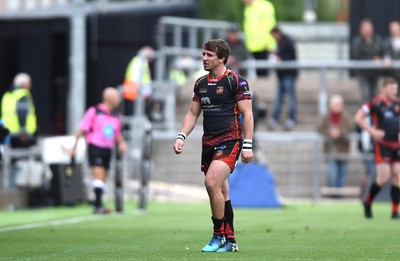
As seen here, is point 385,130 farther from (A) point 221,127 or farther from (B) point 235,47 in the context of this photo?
(B) point 235,47

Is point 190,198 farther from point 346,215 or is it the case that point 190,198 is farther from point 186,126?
point 186,126

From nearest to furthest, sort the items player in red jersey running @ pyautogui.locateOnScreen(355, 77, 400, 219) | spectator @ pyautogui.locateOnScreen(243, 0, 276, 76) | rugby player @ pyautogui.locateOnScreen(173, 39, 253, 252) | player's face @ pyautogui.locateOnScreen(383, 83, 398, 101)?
rugby player @ pyautogui.locateOnScreen(173, 39, 253, 252), player's face @ pyautogui.locateOnScreen(383, 83, 398, 101), player in red jersey running @ pyautogui.locateOnScreen(355, 77, 400, 219), spectator @ pyautogui.locateOnScreen(243, 0, 276, 76)

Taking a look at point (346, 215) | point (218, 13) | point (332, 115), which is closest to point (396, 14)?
point (332, 115)

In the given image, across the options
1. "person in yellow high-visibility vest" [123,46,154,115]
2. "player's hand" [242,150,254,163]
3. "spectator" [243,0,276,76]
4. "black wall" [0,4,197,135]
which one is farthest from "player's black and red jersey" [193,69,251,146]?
"black wall" [0,4,197,135]

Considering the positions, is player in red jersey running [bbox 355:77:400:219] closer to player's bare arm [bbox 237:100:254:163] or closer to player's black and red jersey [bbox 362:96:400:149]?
player's black and red jersey [bbox 362:96:400:149]

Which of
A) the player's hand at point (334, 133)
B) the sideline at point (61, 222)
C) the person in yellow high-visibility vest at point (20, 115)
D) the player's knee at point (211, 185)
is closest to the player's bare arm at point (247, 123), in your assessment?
the player's knee at point (211, 185)

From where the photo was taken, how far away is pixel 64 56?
1344 inches

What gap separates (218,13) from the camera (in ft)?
184

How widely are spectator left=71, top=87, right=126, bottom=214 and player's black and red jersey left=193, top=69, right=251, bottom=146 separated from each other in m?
8.39

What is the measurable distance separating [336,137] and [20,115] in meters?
6.57

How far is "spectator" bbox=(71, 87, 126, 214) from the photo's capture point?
A: 21.1 metres

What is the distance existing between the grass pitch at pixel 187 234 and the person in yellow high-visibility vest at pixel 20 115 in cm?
215

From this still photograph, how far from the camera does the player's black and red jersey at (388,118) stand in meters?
19.1

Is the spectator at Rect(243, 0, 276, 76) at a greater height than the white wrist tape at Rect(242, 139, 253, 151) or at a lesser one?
greater
